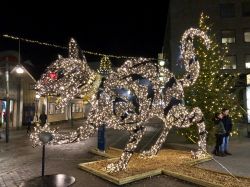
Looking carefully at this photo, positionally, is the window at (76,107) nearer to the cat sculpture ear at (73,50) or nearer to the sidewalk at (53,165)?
the sidewalk at (53,165)

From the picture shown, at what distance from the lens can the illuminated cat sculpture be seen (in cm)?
901

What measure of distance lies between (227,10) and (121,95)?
3832 cm

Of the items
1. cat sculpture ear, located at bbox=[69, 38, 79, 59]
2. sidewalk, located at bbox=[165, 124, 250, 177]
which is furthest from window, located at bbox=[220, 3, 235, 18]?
cat sculpture ear, located at bbox=[69, 38, 79, 59]

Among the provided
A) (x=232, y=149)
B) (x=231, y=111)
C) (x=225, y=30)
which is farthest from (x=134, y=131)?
(x=225, y=30)

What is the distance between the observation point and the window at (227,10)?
4375cm

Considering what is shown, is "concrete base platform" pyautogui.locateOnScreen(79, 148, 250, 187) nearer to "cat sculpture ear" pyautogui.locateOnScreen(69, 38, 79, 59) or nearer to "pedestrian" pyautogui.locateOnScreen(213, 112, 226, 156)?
"pedestrian" pyautogui.locateOnScreen(213, 112, 226, 156)

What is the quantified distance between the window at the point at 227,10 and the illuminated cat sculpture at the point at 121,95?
36301 millimetres

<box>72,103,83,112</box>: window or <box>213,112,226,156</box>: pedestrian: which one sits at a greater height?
<box>72,103,83,112</box>: window

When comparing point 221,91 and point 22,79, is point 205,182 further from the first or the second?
point 22,79

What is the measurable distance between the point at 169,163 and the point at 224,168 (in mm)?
1696

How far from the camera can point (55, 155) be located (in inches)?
528

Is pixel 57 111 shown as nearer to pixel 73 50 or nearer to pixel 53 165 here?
pixel 53 165

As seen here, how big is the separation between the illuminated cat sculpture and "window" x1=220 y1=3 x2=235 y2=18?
119 ft

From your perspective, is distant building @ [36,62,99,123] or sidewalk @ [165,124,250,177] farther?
distant building @ [36,62,99,123]
